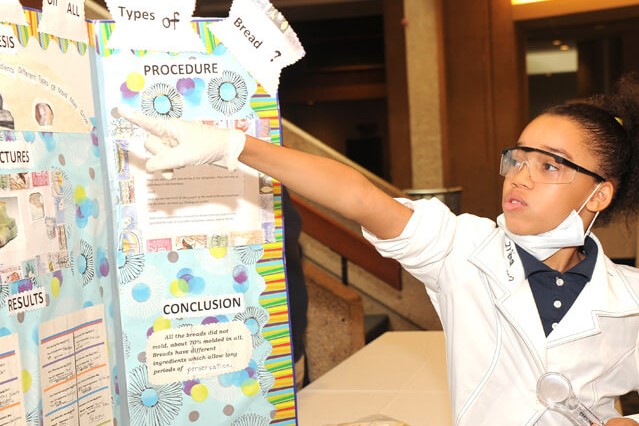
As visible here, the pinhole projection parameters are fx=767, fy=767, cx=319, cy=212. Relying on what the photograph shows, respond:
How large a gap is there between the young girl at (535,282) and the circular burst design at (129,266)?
575 mm

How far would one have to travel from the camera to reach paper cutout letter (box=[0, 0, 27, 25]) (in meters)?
1.48

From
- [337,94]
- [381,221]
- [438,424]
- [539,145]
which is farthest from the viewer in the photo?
[337,94]

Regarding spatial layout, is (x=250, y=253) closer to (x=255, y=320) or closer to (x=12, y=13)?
(x=255, y=320)

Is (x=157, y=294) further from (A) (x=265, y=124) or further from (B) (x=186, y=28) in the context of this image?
(B) (x=186, y=28)

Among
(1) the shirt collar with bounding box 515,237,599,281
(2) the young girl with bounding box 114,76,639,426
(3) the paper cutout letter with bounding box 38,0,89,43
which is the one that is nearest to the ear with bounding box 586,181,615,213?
(2) the young girl with bounding box 114,76,639,426

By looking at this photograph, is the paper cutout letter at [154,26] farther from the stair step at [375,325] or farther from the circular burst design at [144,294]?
the stair step at [375,325]

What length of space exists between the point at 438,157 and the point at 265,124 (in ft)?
18.8

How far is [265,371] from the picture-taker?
1896 millimetres

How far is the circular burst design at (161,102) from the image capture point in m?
1.81

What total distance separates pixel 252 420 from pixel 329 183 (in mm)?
739

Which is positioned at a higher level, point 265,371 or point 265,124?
point 265,124

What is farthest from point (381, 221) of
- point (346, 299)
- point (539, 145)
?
point (346, 299)

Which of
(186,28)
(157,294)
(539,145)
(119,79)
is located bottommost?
(157,294)

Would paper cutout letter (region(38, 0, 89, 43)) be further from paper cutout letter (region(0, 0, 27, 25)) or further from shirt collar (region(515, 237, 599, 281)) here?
shirt collar (region(515, 237, 599, 281))
